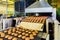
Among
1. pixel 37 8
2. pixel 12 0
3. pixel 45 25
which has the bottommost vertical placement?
pixel 45 25

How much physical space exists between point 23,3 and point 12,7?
24.5 inches

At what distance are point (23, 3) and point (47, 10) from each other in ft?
3.21

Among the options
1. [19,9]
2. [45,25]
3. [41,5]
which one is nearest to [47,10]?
[41,5]

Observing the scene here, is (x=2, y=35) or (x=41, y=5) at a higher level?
(x=41, y=5)

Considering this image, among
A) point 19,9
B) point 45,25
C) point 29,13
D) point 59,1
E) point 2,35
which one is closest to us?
point 2,35

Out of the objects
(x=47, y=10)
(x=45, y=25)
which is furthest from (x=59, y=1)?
(x=45, y=25)

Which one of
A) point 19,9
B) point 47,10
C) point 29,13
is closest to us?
point 47,10

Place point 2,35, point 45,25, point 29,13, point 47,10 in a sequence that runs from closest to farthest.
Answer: point 2,35 → point 45,25 → point 47,10 → point 29,13

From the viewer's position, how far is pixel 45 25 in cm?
168

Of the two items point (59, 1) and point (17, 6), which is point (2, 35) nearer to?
point (17, 6)

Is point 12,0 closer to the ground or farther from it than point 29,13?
farther from it

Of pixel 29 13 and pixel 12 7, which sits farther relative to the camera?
pixel 12 7

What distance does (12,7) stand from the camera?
4.08 metres

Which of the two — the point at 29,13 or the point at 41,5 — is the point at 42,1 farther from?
the point at 29,13
